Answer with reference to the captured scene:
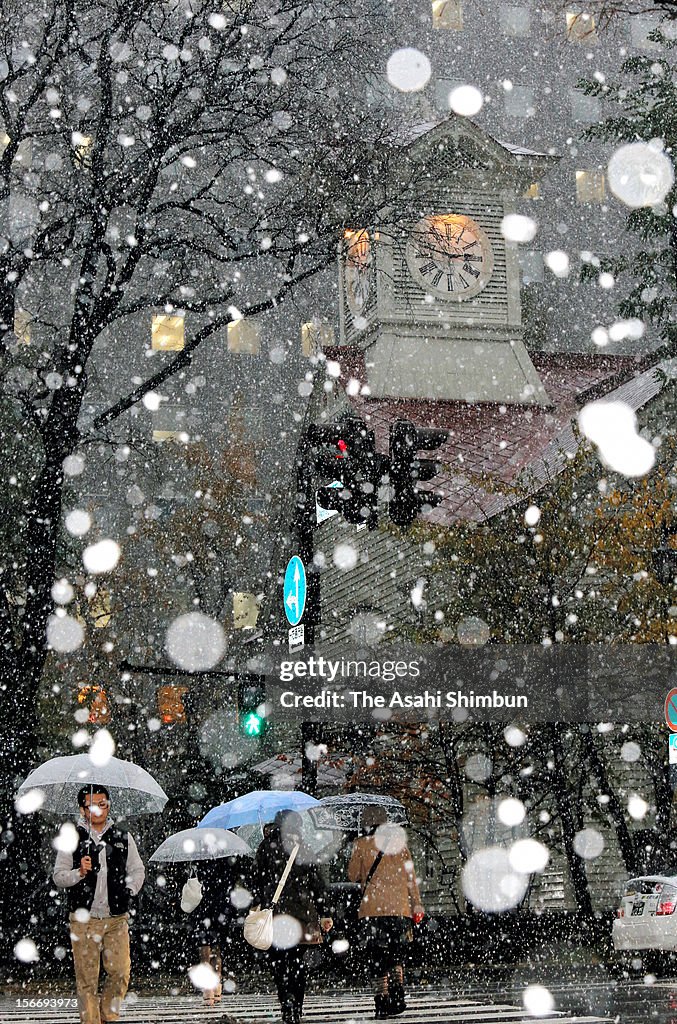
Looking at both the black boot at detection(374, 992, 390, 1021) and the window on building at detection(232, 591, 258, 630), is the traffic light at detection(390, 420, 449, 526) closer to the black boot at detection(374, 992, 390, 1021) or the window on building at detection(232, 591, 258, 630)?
the black boot at detection(374, 992, 390, 1021)

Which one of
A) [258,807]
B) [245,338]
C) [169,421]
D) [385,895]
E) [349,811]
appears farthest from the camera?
[245,338]

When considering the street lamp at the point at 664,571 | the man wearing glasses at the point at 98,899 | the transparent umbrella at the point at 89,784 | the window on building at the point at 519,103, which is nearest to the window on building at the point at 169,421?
the window on building at the point at 519,103

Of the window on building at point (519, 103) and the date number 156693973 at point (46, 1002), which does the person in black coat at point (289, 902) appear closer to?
the date number 156693973 at point (46, 1002)

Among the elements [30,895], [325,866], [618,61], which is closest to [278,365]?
[618,61]

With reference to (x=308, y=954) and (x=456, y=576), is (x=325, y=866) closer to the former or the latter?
(x=456, y=576)

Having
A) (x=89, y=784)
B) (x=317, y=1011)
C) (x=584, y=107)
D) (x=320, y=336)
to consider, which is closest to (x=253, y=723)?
(x=317, y=1011)

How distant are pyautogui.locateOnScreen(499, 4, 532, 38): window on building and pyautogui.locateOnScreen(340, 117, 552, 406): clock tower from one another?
16995 millimetres

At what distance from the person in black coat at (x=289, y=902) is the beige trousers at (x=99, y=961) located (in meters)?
1.26

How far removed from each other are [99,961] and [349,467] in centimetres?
515

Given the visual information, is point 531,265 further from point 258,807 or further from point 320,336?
point 258,807

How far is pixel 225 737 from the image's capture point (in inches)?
1302

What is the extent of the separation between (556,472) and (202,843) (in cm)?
1113

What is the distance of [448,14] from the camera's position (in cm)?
4994

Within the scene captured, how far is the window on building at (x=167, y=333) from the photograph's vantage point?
162 feet
